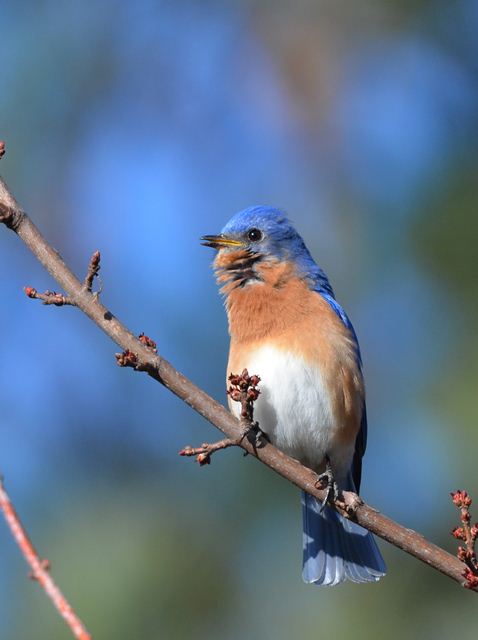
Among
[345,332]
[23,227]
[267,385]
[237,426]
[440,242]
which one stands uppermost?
[440,242]

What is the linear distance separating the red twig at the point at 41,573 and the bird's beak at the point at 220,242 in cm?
353

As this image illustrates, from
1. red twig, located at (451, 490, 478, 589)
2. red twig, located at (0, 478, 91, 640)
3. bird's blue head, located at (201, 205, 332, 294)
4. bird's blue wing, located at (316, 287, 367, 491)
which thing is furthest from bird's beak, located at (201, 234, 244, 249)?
red twig, located at (0, 478, 91, 640)

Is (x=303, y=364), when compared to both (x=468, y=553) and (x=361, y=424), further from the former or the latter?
(x=468, y=553)

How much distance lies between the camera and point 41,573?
202 centimetres

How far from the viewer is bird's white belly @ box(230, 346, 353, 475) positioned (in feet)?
16.7

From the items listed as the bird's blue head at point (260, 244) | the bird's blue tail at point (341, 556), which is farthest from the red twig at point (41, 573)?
the bird's blue tail at point (341, 556)

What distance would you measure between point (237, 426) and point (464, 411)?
10.4ft

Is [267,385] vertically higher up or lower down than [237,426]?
higher up

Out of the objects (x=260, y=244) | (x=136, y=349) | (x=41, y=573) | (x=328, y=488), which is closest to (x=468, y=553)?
(x=328, y=488)

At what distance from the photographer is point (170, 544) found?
6.58 meters

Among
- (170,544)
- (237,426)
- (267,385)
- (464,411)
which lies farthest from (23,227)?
(464,411)

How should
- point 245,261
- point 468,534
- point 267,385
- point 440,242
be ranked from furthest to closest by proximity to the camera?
1. point 440,242
2. point 245,261
3. point 267,385
4. point 468,534

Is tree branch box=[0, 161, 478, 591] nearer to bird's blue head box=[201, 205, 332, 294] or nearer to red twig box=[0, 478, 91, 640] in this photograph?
red twig box=[0, 478, 91, 640]

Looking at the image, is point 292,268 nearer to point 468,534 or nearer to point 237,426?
point 237,426
